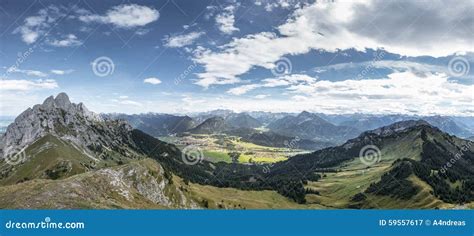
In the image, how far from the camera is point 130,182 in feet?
458

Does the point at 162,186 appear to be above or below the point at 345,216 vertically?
below

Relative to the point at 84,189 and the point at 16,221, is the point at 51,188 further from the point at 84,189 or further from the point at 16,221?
the point at 16,221

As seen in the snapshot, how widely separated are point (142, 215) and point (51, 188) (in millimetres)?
52167

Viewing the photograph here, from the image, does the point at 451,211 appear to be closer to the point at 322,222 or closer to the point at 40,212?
the point at 322,222

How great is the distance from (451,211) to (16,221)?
34.0 m

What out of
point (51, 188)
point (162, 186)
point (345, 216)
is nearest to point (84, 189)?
point (51, 188)

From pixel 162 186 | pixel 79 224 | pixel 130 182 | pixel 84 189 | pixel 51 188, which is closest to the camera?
pixel 79 224

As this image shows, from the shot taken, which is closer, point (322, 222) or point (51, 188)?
point (322, 222)

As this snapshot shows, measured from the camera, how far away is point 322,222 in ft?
96.1

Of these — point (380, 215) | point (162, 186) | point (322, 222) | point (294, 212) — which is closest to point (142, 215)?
point (294, 212)

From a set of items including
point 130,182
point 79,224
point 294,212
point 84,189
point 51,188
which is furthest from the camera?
point 130,182

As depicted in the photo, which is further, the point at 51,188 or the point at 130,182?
the point at 130,182

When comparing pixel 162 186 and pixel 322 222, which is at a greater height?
pixel 322 222

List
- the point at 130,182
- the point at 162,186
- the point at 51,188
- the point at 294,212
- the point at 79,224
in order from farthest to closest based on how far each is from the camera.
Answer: the point at 162,186 < the point at 130,182 < the point at 51,188 < the point at 294,212 < the point at 79,224
